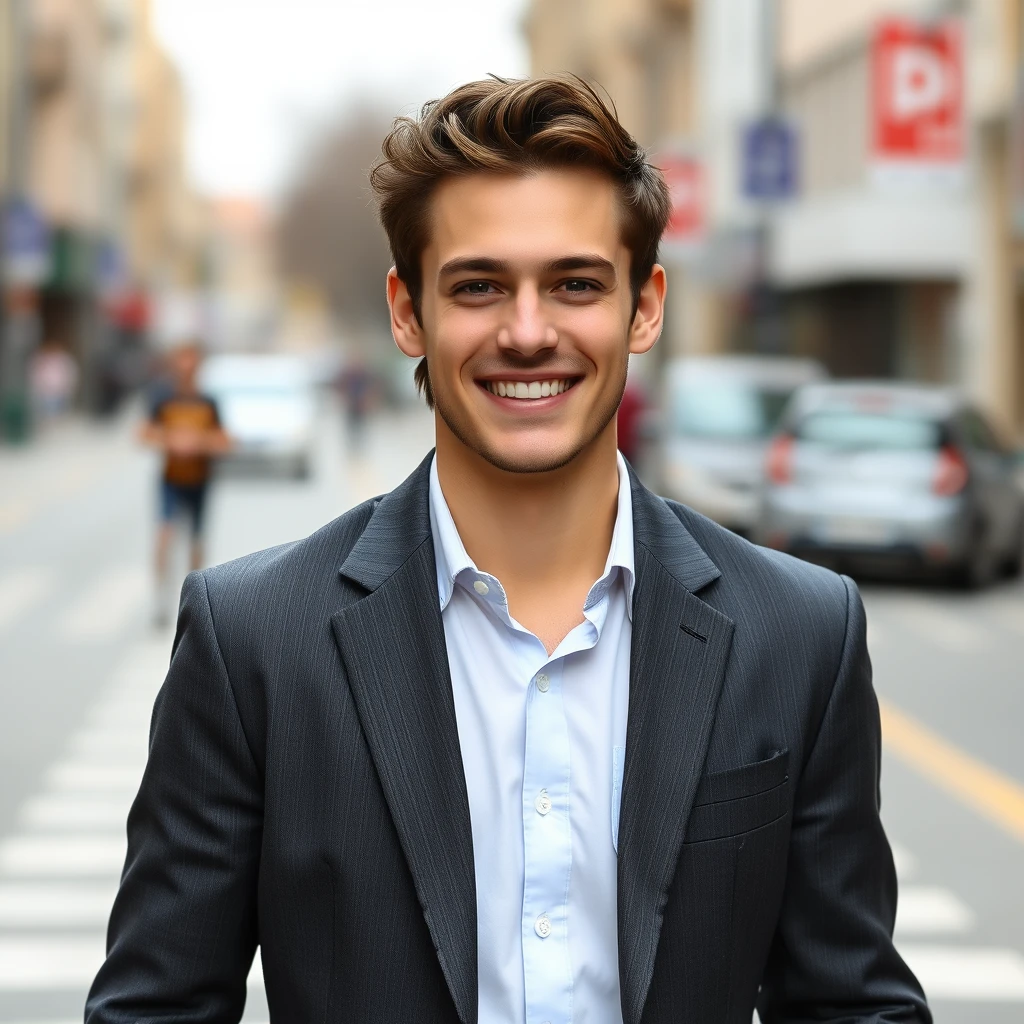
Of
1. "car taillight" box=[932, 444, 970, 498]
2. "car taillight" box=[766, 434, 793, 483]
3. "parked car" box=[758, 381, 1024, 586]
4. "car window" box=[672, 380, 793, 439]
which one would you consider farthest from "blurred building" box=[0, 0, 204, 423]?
"car taillight" box=[932, 444, 970, 498]

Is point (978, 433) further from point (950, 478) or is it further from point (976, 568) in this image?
point (976, 568)

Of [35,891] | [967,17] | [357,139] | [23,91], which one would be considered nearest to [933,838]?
[35,891]

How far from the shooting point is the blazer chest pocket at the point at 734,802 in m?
2.22

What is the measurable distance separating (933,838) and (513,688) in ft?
18.0

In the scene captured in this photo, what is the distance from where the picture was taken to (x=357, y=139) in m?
82.5

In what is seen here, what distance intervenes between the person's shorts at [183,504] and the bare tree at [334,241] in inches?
2814

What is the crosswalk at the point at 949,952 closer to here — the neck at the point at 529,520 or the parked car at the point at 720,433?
the neck at the point at 529,520

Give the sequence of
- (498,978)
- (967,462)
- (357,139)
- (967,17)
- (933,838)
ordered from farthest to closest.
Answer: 1. (357,139)
2. (967,17)
3. (967,462)
4. (933,838)
5. (498,978)

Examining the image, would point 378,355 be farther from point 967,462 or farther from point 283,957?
point 283,957

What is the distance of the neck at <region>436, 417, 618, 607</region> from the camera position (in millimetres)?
2346

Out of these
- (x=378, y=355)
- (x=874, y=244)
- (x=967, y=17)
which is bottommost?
(x=378, y=355)

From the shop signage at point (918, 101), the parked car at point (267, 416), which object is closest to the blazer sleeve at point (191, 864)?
the shop signage at point (918, 101)

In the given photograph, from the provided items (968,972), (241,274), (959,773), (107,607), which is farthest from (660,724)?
(241,274)

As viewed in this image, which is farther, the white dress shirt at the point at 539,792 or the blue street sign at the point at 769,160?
the blue street sign at the point at 769,160
